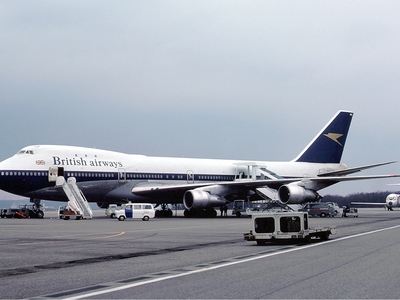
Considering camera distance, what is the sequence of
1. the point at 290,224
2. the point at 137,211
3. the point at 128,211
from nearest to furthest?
1. the point at 290,224
2. the point at 128,211
3. the point at 137,211

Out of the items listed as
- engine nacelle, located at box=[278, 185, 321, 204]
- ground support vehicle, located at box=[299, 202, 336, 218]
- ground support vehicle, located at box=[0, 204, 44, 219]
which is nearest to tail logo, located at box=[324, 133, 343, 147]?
ground support vehicle, located at box=[299, 202, 336, 218]

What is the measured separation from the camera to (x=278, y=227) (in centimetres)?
2014

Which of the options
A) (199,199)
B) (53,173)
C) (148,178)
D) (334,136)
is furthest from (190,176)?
(334,136)

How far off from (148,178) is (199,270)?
1488 inches

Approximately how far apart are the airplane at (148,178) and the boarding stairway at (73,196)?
26.6 inches

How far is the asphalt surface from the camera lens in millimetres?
9766

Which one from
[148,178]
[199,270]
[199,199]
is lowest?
[199,270]

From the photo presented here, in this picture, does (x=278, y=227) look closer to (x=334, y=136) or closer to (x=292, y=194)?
(x=292, y=194)

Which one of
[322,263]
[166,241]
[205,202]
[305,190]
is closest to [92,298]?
[322,263]

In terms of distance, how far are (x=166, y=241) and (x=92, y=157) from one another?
26.9 metres

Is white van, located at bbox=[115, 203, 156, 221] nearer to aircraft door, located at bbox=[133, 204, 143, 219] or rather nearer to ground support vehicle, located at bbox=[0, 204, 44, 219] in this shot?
aircraft door, located at bbox=[133, 204, 143, 219]

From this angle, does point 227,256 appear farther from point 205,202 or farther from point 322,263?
point 205,202

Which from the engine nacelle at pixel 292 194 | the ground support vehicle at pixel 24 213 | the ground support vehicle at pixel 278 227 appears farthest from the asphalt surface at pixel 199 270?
the ground support vehicle at pixel 24 213

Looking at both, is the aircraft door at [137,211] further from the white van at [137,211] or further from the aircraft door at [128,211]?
the aircraft door at [128,211]
